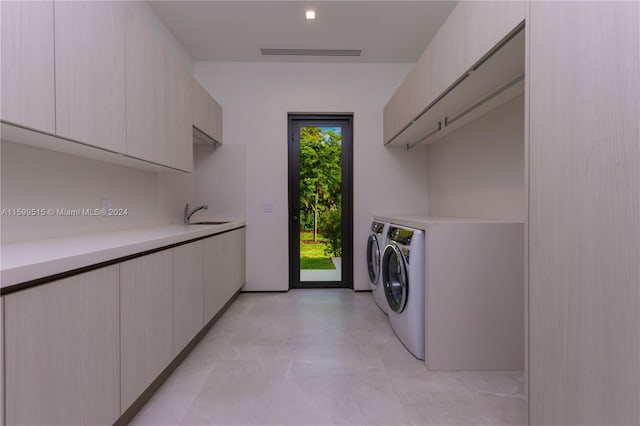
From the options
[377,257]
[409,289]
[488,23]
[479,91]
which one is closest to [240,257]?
[377,257]

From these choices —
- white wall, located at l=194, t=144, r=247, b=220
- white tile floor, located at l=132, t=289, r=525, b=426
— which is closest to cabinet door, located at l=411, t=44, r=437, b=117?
white tile floor, located at l=132, t=289, r=525, b=426

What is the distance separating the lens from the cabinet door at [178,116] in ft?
7.20

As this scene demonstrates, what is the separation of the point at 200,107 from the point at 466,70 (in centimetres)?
223

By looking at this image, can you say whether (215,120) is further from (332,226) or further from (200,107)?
(332,226)

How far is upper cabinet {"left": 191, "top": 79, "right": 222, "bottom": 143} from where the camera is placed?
8.80 feet

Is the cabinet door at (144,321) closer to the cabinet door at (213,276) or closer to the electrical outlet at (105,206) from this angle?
the cabinet door at (213,276)

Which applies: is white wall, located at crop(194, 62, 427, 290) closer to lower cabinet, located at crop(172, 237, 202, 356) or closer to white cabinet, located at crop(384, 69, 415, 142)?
white cabinet, located at crop(384, 69, 415, 142)

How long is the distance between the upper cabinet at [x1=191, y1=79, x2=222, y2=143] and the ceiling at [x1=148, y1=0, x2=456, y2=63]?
22.0 inches

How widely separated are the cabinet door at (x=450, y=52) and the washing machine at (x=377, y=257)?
1.17 m

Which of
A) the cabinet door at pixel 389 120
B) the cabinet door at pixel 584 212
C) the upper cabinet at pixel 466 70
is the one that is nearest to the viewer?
the cabinet door at pixel 584 212

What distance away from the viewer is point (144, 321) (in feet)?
4.58

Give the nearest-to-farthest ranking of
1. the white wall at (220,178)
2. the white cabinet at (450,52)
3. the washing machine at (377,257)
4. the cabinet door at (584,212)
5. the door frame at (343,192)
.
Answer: the cabinet door at (584,212), the white cabinet at (450,52), the washing machine at (377,257), the white wall at (220,178), the door frame at (343,192)

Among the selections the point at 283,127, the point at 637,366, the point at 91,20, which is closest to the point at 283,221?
the point at 283,127

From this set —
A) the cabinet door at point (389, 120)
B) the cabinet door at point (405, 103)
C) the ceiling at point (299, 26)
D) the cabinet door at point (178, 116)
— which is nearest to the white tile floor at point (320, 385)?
the cabinet door at point (178, 116)
